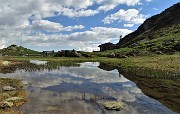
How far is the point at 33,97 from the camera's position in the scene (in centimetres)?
3183

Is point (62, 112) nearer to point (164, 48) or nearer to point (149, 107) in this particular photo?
point (149, 107)

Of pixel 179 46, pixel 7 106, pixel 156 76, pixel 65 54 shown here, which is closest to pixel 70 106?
pixel 7 106

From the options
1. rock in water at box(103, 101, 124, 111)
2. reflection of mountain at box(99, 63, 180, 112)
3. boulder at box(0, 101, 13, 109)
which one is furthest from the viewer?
reflection of mountain at box(99, 63, 180, 112)

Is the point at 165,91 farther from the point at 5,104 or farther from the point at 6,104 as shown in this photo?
the point at 5,104

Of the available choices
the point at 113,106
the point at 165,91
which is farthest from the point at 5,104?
the point at 165,91

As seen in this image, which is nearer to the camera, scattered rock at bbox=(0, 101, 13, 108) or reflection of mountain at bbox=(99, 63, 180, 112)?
scattered rock at bbox=(0, 101, 13, 108)

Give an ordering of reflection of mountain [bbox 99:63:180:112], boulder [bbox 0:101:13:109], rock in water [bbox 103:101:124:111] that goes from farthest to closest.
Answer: reflection of mountain [bbox 99:63:180:112] < rock in water [bbox 103:101:124:111] < boulder [bbox 0:101:13:109]

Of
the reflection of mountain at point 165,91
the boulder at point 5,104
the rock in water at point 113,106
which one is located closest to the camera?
the boulder at point 5,104

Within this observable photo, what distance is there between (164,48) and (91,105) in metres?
99.8

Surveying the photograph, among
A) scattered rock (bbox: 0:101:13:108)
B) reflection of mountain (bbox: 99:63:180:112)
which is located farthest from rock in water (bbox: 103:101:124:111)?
scattered rock (bbox: 0:101:13:108)

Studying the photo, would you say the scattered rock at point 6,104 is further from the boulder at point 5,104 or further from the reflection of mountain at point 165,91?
the reflection of mountain at point 165,91

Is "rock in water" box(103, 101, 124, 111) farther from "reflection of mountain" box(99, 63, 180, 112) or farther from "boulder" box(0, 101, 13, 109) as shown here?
"boulder" box(0, 101, 13, 109)

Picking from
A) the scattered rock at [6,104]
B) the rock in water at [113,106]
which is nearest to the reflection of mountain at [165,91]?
the rock in water at [113,106]

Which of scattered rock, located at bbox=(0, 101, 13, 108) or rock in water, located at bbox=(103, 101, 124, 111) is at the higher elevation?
scattered rock, located at bbox=(0, 101, 13, 108)
